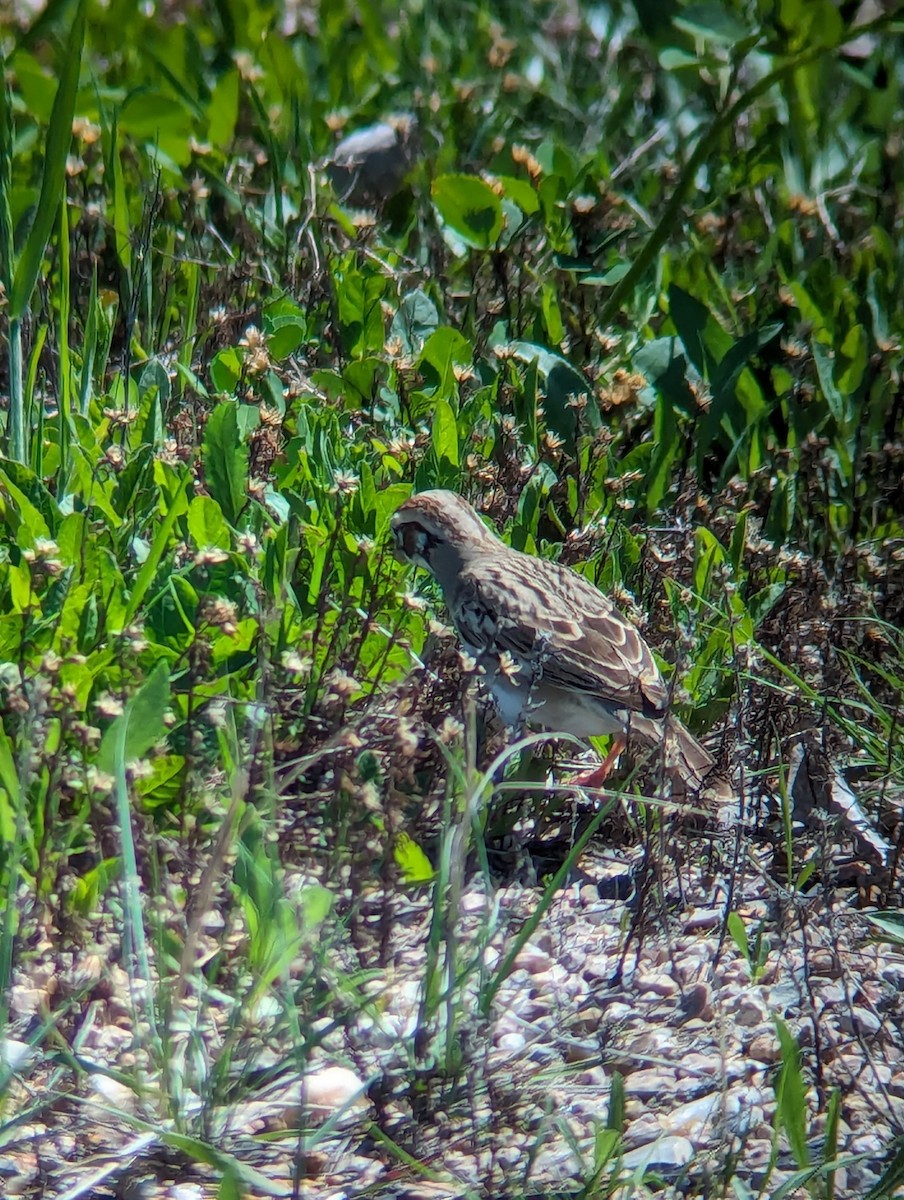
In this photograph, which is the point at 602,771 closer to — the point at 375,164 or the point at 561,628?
the point at 561,628

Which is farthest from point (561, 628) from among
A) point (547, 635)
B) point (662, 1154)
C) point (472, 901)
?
point (662, 1154)

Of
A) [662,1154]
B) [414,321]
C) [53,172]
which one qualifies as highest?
[414,321]

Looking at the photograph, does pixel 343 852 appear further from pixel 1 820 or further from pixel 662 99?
pixel 662 99

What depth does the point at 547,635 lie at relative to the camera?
13.6 ft

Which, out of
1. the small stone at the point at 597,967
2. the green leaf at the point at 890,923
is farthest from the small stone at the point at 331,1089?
the green leaf at the point at 890,923

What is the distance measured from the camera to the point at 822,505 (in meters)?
5.38

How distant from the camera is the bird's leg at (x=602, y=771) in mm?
4285

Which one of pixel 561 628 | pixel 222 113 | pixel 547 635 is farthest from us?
pixel 222 113

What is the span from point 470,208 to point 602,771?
98.3 inches

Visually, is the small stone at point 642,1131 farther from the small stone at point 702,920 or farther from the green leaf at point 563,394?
the green leaf at point 563,394

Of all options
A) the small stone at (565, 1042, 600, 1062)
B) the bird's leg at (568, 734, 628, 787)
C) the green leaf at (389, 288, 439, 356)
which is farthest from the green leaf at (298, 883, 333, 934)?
the green leaf at (389, 288, 439, 356)

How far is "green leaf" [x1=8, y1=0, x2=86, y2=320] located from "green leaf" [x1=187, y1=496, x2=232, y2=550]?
0.69 m

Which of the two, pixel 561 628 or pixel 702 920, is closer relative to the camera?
pixel 702 920

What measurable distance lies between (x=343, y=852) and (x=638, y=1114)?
79cm
